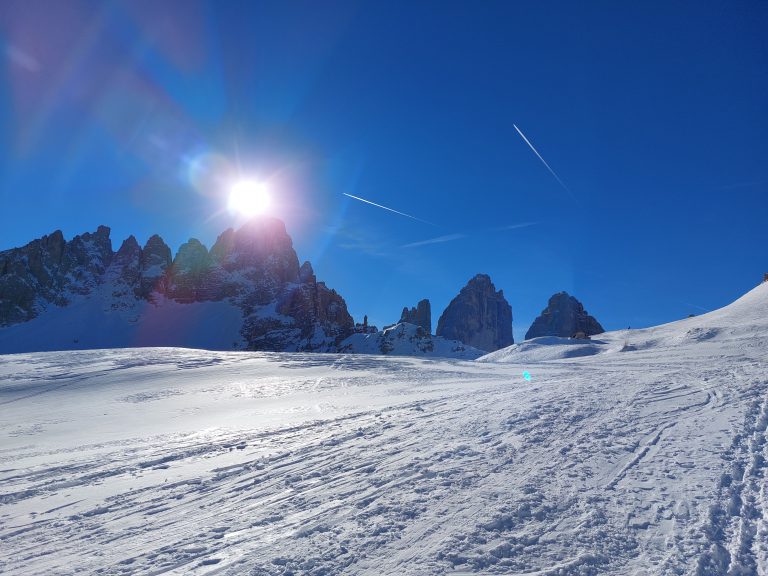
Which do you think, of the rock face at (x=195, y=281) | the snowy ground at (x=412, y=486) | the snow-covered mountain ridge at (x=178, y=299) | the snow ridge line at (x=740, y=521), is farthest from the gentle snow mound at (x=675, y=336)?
the rock face at (x=195, y=281)

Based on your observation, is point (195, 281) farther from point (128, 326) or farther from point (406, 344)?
point (406, 344)

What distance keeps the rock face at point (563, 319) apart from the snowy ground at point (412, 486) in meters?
113

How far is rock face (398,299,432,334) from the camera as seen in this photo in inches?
6486

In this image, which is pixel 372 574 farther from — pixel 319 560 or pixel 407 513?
pixel 407 513

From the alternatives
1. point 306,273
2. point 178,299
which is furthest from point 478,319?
point 178,299

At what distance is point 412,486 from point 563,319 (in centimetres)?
12697

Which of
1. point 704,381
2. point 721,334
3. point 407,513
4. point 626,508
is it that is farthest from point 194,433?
point 721,334

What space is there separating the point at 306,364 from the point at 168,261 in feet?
515

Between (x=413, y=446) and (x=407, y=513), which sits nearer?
(x=407, y=513)

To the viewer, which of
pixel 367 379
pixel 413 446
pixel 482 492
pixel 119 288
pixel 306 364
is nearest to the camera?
pixel 482 492

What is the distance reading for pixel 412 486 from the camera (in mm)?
5938

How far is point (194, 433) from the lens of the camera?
34.8 ft

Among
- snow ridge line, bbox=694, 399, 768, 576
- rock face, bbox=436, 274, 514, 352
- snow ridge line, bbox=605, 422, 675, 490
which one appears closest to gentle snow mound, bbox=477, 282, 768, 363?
snow ridge line, bbox=605, 422, 675, 490

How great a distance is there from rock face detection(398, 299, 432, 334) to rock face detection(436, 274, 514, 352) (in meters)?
4.86
